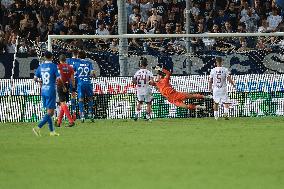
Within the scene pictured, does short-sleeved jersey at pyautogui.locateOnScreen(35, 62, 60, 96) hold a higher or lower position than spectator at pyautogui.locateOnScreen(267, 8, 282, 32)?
lower

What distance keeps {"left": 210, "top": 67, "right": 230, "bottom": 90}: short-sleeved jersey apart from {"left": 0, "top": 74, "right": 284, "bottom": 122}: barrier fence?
1274mm

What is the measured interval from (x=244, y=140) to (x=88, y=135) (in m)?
4.28

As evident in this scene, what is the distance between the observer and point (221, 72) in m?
30.8

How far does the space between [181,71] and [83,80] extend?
12.4 feet

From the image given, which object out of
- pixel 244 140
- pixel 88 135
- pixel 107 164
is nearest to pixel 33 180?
pixel 107 164

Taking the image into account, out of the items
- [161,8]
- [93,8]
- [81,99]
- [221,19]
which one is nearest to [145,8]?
[161,8]

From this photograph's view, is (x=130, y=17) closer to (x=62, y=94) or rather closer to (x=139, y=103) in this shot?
(x=139, y=103)

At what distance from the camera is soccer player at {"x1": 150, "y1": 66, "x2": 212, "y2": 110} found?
30.9m

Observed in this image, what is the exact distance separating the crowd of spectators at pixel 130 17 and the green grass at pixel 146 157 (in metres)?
8.85

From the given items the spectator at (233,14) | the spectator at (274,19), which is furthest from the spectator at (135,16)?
the spectator at (274,19)

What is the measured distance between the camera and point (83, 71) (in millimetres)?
29969

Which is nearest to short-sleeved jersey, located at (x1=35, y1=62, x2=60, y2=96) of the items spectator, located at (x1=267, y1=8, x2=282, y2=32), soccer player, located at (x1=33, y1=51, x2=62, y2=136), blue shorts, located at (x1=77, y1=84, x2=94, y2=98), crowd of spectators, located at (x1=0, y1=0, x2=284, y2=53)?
soccer player, located at (x1=33, y1=51, x2=62, y2=136)

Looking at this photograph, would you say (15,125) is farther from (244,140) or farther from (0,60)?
(244,140)

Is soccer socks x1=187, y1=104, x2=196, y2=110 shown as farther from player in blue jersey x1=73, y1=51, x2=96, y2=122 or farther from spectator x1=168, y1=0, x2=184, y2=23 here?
spectator x1=168, y1=0, x2=184, y2=23
